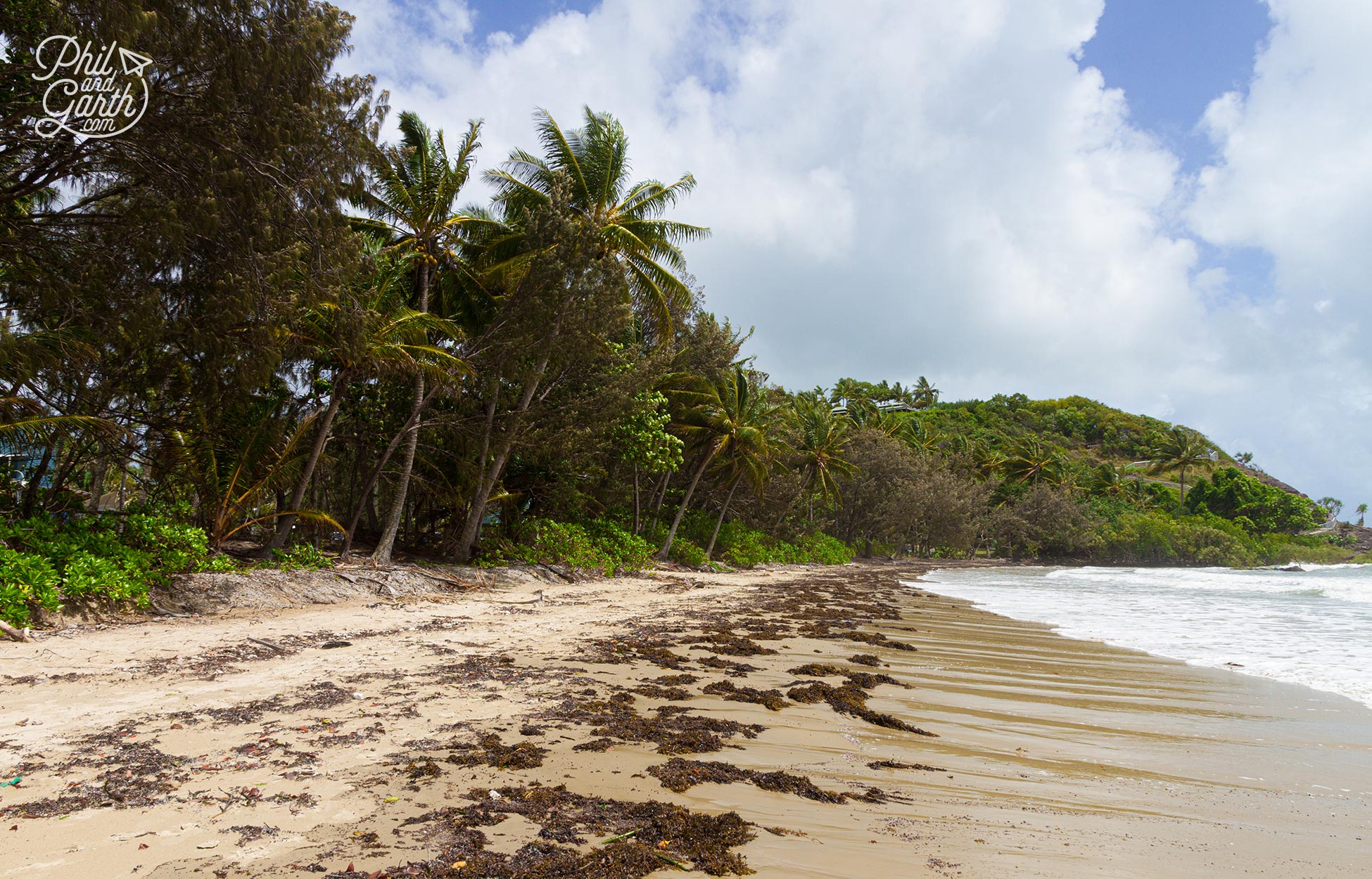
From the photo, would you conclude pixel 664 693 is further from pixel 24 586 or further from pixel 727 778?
pixel 24 586

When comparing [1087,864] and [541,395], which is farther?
[541,395]

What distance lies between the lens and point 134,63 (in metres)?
6.09

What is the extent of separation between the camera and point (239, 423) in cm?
1031

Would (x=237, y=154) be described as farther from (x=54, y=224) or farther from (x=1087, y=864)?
(x=1087, y=864)

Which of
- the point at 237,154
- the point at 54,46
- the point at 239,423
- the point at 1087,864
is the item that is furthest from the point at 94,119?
the point at 1087,864

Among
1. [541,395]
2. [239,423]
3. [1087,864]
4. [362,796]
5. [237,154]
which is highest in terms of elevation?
[237,154]

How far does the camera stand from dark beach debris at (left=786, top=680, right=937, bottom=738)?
479 cm

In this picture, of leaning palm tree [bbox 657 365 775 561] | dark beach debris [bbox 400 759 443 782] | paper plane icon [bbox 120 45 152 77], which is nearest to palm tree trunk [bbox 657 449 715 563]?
leaning palm tree [bbox 657 365 775 561]

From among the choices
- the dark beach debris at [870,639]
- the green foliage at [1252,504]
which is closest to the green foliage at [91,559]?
the dark beach debris at [870,639]

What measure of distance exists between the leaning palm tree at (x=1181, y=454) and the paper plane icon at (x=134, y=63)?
80217 millimetres

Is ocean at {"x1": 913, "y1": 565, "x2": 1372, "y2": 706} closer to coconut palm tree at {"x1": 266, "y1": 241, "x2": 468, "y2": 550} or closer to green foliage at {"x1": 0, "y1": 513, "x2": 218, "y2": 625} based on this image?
coconut palm tree at {"x1": 266, "y1": 241, "x2": 468, "y2": 550}

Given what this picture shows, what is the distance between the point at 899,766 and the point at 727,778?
1.09 meters

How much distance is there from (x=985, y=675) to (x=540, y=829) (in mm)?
5388

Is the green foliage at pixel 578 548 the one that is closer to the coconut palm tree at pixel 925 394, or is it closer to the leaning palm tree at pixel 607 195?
the leaning palm tree at pixel 607 195
